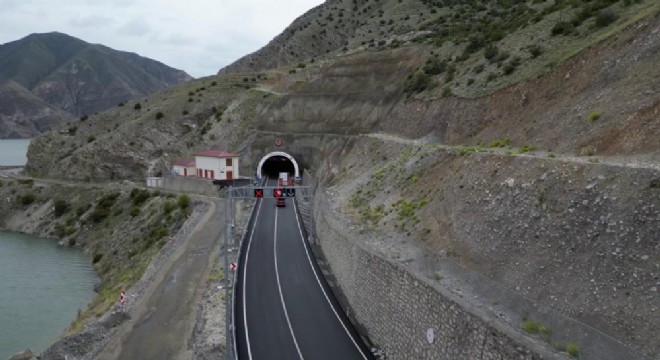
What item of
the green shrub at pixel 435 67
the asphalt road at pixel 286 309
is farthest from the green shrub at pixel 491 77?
the asphalt road at pixel 286 309

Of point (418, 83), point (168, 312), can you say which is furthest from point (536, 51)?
point (168, 312)

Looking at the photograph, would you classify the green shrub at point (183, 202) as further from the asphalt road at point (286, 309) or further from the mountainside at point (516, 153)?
the asphalt road at point (286, 309)

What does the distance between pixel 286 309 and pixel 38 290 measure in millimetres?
24926

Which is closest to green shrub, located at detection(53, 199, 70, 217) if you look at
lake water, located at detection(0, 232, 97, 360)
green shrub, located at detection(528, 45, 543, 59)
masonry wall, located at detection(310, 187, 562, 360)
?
lake water, located at detection(0, 232, 97, 360)

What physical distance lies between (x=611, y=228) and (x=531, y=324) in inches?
161

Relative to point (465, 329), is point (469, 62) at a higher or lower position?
higher

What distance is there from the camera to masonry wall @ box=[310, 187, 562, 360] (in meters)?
13.6

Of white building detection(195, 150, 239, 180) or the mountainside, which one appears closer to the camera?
the mountainside

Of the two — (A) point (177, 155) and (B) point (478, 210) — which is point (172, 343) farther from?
(A) point (177, 155)

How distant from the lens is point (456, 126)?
35.8m

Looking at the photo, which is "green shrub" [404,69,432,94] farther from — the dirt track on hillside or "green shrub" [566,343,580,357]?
"green shrub" [566,343,580,357]

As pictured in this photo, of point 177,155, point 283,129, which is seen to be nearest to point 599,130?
point 283,129

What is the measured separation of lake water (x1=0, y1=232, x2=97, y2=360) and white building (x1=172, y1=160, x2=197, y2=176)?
50.9ft

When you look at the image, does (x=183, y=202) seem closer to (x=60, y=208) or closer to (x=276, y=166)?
(x=276, y=166)
